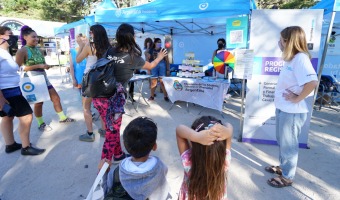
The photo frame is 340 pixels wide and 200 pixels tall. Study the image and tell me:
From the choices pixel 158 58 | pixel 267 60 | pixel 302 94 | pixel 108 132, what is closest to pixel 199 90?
pixel 267 60

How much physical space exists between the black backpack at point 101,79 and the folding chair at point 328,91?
5185mm

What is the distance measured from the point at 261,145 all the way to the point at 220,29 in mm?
6229

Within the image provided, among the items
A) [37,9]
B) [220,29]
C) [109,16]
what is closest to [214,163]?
[109,16]

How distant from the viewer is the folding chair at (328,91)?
213 inches

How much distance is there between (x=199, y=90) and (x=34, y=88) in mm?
3182

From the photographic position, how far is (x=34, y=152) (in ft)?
10.1

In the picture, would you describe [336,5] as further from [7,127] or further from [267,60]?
[7,127]

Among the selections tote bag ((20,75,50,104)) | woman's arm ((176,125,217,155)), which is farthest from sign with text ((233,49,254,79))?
tote bag ((20,75,50,104))

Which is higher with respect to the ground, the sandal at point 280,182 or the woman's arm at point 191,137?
the woman's arm at point 191,137

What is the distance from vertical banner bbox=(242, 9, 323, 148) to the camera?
2941 millimetres

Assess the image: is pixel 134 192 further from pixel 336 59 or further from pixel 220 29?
pixel 220 29

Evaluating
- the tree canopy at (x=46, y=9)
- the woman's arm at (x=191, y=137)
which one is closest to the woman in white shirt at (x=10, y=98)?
the woman's arm at (x=191, y=137)

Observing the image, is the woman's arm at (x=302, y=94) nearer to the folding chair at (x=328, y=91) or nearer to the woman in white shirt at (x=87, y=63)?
the woman in white shirt at (x=87, y=63)

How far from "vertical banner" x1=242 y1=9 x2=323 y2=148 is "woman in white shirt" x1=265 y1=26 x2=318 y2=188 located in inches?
39.6
